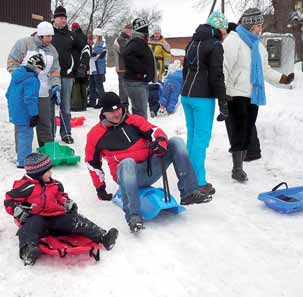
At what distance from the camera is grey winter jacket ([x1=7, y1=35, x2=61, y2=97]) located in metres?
5.86

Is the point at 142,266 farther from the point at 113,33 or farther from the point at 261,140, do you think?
the point at 113,33

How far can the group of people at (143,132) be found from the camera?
3.57 metres

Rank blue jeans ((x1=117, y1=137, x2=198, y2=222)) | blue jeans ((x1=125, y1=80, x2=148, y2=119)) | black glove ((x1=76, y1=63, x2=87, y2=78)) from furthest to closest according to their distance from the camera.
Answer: black glove ((x1=76, y1=63, x2=87, y2=78)), blue jeans ((x1=125, y1=80, x2=148, y2=119)), blue jeans ((x1=117, y1=137, x2=198, y2=222))

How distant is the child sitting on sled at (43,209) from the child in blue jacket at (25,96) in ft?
6.60

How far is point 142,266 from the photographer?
11.1ft

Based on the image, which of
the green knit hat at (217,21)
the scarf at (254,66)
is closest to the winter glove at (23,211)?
the green knit hat at (217,21)

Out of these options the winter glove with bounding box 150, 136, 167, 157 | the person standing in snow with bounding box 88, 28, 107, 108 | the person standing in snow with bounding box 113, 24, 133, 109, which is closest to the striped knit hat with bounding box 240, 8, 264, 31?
the winter glove with bounding box 150, 136, 167, 157

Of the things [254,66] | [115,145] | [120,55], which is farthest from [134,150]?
[120,55]

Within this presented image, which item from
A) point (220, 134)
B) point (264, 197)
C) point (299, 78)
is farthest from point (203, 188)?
point (299, 78)

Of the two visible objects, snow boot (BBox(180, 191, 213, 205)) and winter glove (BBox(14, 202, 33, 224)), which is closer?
winter glove (BBox(14, 202, 33, 224))

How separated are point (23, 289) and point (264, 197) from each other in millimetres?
2594

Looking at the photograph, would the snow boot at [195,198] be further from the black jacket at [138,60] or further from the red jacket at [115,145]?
the black jacket at [138,60]

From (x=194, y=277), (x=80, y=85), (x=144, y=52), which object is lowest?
(x=194, y=277)

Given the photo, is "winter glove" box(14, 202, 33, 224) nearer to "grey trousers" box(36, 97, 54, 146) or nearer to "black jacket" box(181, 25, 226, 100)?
"black jacket" box(181, 25, 226, 100)
